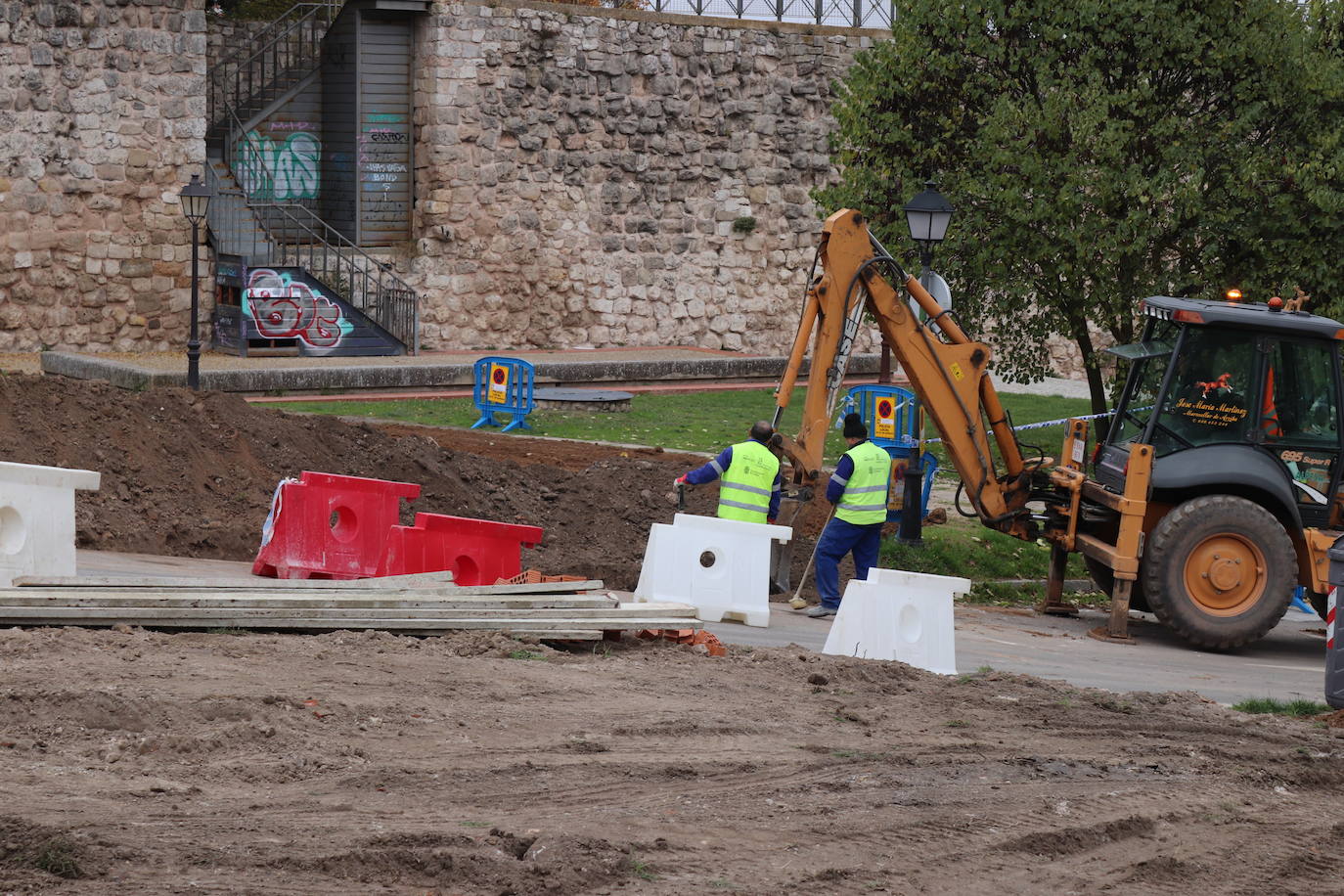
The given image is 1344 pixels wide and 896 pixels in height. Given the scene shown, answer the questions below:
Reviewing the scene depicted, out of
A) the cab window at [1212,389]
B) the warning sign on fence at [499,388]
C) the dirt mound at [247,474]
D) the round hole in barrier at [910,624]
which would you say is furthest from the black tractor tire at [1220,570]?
the warning sign on fence at [499,388]

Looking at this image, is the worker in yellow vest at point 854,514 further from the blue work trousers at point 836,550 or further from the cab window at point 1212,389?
the cab window at point 1212,389

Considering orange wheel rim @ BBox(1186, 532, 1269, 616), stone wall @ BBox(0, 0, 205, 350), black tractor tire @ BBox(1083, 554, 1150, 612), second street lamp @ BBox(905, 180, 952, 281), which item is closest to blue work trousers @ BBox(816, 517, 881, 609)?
black tractor tire @ BBox(1083, 554, 1150, 612)

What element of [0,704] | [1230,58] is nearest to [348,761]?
[0,704]

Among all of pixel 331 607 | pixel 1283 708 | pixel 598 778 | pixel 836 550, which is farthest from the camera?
pixel 836 550

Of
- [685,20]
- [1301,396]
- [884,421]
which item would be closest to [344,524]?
[884,421]

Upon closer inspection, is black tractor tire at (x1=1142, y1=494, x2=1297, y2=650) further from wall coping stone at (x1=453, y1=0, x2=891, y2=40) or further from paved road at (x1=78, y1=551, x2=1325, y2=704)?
wall coping stone at (x1=453, y1=0, x2=891, y2=40)

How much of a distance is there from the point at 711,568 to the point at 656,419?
10.6 metres

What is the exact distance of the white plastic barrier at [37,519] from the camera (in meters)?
10.8

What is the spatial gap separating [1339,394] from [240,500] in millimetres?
9215

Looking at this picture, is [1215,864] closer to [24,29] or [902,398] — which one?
[902,398]

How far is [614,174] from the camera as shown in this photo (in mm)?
32969

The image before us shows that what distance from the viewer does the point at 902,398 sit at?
19000 mm

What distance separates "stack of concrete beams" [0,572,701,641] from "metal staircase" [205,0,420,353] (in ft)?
60.9

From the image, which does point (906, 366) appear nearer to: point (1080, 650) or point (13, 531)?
point (1080, 650)
